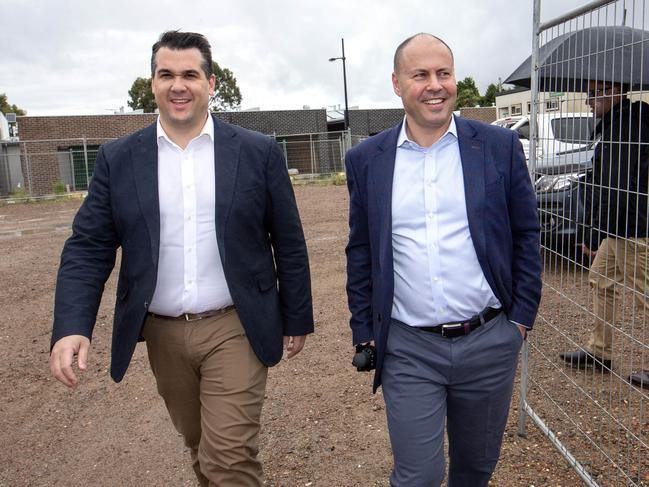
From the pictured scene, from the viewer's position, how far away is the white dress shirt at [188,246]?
2.91 meters

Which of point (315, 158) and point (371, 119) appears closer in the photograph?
point (315, 158)

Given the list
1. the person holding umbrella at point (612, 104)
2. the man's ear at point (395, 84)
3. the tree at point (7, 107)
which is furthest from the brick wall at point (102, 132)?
the tree at point (7, 107)

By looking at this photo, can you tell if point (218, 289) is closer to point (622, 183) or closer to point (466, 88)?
point (622, 183)

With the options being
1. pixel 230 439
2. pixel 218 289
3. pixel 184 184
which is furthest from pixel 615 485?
pixel 184 184

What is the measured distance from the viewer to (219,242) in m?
2.86

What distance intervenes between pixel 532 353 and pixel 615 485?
1763 millimetres

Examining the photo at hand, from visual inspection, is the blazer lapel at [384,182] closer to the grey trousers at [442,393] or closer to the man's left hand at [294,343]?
the grey trousers at [442,393]

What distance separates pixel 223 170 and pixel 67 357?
992 mm

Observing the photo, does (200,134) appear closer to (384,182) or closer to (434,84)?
(384,182)

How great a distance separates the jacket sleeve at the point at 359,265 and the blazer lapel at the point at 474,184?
44cm

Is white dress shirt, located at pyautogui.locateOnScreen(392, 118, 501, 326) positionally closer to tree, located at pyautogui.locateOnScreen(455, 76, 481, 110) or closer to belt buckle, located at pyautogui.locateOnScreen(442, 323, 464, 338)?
belt buckle, located at pyautogui.locateOnScreen(442, 323, 464, 338)

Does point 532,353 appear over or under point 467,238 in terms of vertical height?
under

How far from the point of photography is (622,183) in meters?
3.25

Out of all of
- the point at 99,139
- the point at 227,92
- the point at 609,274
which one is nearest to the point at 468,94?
the point at 227,92
